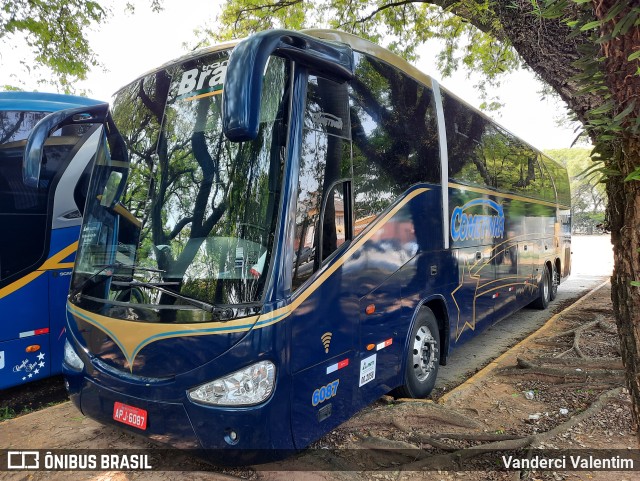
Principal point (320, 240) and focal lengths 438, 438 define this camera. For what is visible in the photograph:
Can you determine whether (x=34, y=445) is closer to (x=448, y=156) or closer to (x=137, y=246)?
(x=137, y=246)

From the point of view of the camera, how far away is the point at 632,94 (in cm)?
179

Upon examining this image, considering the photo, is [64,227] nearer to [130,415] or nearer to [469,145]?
[130,415]

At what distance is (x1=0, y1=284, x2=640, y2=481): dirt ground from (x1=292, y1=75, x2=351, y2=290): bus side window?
1.61 meters

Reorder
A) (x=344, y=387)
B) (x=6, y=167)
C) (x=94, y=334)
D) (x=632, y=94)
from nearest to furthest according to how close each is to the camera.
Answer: (x=632, y=94), (x=94, y=334), (x=344, y=387), (x=6, y=167)

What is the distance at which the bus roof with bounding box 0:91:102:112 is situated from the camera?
518cm

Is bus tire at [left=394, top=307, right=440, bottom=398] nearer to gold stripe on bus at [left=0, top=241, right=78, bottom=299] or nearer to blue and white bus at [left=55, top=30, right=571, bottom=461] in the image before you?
blue and white bus at [left=55, top=30, right=571, bottom=461]

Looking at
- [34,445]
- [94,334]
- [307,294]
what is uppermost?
[307,294]

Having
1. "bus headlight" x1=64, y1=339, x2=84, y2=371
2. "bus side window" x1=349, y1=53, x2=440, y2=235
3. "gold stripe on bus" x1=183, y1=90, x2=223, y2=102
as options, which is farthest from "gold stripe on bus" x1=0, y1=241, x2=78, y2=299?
"bus side window" x1=349, y1=53, x2=440, y2=235

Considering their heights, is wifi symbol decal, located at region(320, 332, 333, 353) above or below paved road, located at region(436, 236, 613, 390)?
above

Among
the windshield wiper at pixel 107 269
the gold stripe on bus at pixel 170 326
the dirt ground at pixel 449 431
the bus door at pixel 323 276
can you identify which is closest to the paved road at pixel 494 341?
the dirt ground at pixel 449 431

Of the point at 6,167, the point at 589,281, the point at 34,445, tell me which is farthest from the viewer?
the point at 589,281

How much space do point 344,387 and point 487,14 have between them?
448 cm

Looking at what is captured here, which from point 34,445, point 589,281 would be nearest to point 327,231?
point 34,445

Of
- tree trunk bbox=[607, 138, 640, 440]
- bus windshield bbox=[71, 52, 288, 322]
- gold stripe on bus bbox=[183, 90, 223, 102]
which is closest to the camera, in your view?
tree trunk bbox=[607, 138, 640, 440]
